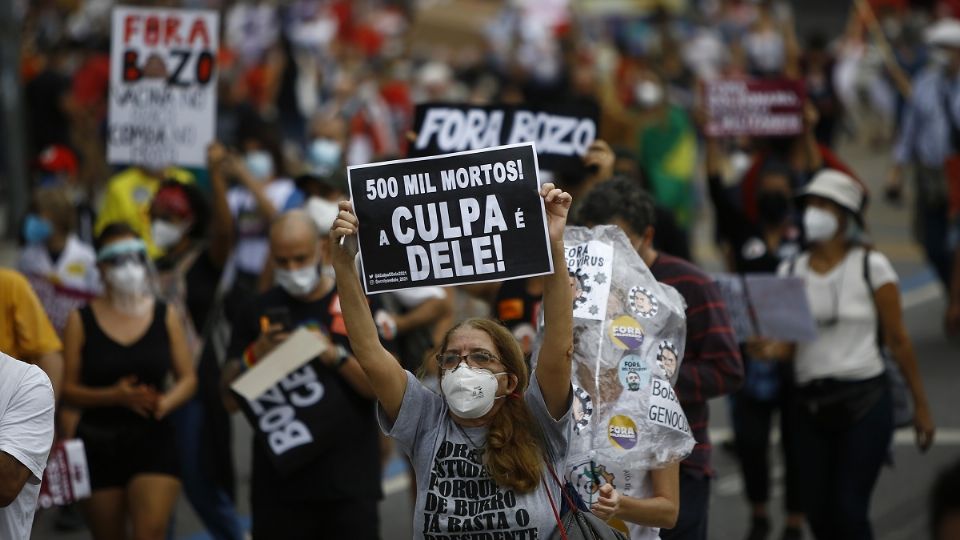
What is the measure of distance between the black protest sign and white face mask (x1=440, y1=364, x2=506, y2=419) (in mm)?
1677

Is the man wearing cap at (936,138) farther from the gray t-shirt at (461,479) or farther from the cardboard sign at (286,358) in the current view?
the gray t-shirt at (461,479)

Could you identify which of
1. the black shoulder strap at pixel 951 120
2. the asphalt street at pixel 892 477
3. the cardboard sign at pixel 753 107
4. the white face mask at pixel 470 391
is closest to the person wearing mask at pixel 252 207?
the asphalt street at pixel 892 477

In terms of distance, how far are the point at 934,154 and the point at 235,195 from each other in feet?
19.3

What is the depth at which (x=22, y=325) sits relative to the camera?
627cm

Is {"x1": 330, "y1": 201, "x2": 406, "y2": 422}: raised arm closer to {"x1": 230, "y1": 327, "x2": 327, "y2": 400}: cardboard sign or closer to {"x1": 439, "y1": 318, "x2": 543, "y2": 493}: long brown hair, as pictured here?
{"x1": 439, "y1": 318, "x2": 543, "y2": 493}: long brown hair

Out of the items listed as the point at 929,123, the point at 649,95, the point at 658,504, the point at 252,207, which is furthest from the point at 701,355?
the point at 649,95

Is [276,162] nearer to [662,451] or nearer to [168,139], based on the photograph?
[168,139]

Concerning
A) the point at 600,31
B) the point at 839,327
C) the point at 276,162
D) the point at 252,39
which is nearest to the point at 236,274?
the point at 276,162

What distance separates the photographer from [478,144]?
7363 millimetres

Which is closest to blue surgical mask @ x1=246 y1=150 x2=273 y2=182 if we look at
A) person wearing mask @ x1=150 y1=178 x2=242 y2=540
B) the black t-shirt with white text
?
person wearing mask @ x1=150 y1=178 x2=242 y2=540

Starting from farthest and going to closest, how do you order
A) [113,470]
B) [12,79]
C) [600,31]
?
[600,31] → [12,79] → [113,470]

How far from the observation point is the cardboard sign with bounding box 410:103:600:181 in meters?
7.18

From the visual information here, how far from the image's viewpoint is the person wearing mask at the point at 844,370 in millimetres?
6863

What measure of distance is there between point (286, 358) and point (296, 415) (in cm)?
25
